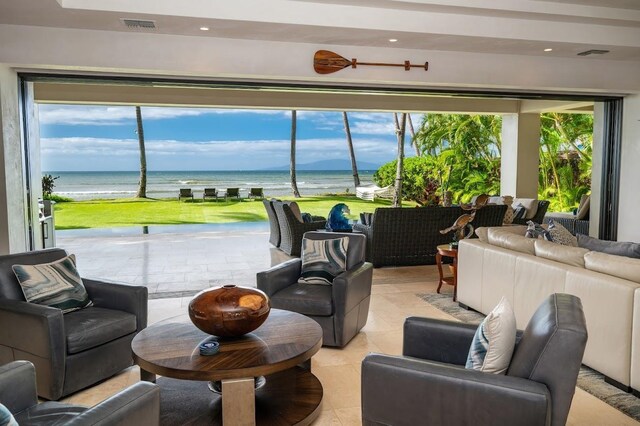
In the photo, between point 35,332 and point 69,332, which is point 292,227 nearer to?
point 69,332

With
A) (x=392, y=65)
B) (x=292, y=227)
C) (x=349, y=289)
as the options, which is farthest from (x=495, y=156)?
(x=349, y=289)

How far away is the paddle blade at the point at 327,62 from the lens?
212 inches

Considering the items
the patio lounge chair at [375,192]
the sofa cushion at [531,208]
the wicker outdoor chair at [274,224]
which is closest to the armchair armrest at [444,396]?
the wicker outdoor chair at [274,224]

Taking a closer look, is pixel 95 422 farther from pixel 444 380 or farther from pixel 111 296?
pixel 111 296

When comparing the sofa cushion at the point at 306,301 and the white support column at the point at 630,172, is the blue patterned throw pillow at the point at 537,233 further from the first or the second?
the white support column at the point at 630,172

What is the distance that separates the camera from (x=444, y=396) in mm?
2076

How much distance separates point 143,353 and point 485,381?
5.48 feet

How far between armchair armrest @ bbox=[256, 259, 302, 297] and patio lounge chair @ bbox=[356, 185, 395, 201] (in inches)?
394

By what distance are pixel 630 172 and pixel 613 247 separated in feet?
12.3

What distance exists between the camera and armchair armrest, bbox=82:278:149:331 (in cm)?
356

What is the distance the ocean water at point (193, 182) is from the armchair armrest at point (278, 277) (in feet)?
47.2

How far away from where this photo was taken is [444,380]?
2072mm

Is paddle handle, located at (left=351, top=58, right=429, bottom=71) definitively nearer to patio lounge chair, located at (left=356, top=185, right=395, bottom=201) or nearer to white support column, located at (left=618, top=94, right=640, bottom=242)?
white support column, located at (left=618, top=94, right=640, bottom=242)

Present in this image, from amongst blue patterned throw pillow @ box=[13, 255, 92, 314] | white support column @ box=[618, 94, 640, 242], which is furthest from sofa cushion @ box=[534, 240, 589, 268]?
white support column @ box=[618, 94, 640, 242]
